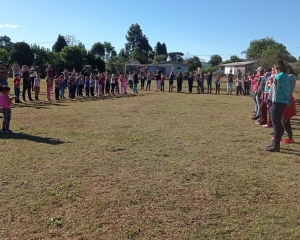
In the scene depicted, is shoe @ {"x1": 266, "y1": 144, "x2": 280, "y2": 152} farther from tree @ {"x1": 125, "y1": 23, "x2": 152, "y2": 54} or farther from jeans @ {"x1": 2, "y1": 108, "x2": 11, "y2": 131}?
tree @ {"x1": 125, "y1": 23, "x2": 152, "y2": 54}

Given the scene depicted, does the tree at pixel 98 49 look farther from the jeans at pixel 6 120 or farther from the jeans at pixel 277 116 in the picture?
the jeans at pixel 277 116

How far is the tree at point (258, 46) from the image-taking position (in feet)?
359

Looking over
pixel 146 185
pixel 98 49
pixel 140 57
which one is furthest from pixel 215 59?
pixel 146 185

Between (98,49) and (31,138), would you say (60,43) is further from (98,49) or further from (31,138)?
(31,138)

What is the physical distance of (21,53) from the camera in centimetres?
5094

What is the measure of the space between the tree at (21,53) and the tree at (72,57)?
5457 mm

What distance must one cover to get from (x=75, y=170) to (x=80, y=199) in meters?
1.32

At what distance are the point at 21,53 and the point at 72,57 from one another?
799 cm

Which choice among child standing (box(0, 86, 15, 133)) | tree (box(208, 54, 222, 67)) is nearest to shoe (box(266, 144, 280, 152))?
child standing (box(0, 86, 15, 133))

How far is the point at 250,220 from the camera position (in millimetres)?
4164

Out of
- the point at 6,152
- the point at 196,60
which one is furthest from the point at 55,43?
the point at 6,152

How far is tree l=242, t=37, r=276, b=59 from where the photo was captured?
4311 inches

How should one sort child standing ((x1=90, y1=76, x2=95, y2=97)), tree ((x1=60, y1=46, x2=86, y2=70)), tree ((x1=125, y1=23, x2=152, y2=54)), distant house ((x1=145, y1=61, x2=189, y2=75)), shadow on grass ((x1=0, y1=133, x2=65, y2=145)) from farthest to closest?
1. tree ((x1=125, y1=23, x2=152, y2=54))
2. distant house ((x1=145, y1=61, x2=189, y2=75))
3. tree ((x1=60, y1=46, x2=86, y2=70))
4. child standing ((x1=90, y1=76, x2=95, y2=97))
5. shadow on grass ((x1=0, y1=133, x2=65, y2=145))

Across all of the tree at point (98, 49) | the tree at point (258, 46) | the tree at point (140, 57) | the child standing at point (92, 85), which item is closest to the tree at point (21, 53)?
the child standing at point (92, 85)
